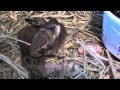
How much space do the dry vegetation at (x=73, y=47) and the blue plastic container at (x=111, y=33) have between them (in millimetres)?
48

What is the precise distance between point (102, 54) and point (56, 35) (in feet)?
0.73

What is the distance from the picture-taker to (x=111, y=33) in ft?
4.53

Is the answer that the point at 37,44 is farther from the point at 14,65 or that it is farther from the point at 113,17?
the point at 113,17

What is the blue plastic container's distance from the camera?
1323 mm

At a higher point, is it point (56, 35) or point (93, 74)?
point (56, 35)

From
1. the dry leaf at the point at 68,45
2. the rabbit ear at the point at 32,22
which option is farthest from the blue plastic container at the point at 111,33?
the rabbit ear at the point at 32,22

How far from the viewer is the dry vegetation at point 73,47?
1414mm

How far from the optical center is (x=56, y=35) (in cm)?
149

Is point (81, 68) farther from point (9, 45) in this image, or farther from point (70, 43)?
point (9, 45)

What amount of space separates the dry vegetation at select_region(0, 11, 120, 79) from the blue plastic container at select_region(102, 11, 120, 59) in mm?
48

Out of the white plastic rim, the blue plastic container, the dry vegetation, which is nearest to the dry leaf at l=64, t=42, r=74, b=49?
the dry vegetation
